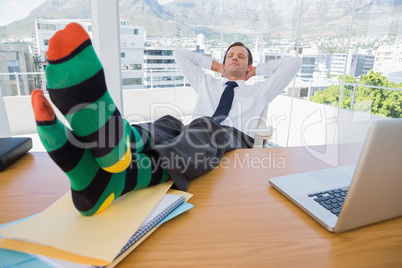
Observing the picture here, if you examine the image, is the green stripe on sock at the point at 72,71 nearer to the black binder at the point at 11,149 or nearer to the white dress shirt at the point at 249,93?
the black binder at the point at 11,149

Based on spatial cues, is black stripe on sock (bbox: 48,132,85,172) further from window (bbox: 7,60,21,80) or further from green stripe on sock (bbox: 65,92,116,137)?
window (bbox: 7,60,21,80)

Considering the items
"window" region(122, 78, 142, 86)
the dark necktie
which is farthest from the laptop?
"window" region(122, 78, 142, 86)

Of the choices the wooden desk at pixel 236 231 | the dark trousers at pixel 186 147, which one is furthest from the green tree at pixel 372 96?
the wooden desk at pixel 236 231

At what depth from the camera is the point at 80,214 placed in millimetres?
516

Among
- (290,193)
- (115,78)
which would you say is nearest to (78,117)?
(290,193)

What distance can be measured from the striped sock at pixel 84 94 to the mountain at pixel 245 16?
3.05 meters

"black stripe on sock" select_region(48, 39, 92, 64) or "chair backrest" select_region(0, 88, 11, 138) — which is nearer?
"black stripe on sock" select_region(48, 39, 92, 64)

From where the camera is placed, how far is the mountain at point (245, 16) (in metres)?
3.23

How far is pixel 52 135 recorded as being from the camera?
445mm

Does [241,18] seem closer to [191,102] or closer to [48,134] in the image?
[191,102]

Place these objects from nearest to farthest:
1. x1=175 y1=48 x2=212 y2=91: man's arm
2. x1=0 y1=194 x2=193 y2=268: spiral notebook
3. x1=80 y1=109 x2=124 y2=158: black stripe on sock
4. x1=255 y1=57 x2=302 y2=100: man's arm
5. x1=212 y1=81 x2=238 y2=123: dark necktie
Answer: x1=0 y1=194 x2=193 y2=268: spiral notebook < x1=80 y1=109 x2=124 y2=158: black stripe on sock < x1=212 y1=81 x2=238 y2=123: dark necktie < x1=255 y1=57 x2=302 y2=100: man's arm < x1=175 y1=48 x2=212 y2=91: man's arm

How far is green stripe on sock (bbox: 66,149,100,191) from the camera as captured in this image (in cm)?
48

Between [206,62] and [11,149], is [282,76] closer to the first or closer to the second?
[206,62]

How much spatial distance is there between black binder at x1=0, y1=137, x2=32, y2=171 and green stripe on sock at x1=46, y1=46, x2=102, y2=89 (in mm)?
453
